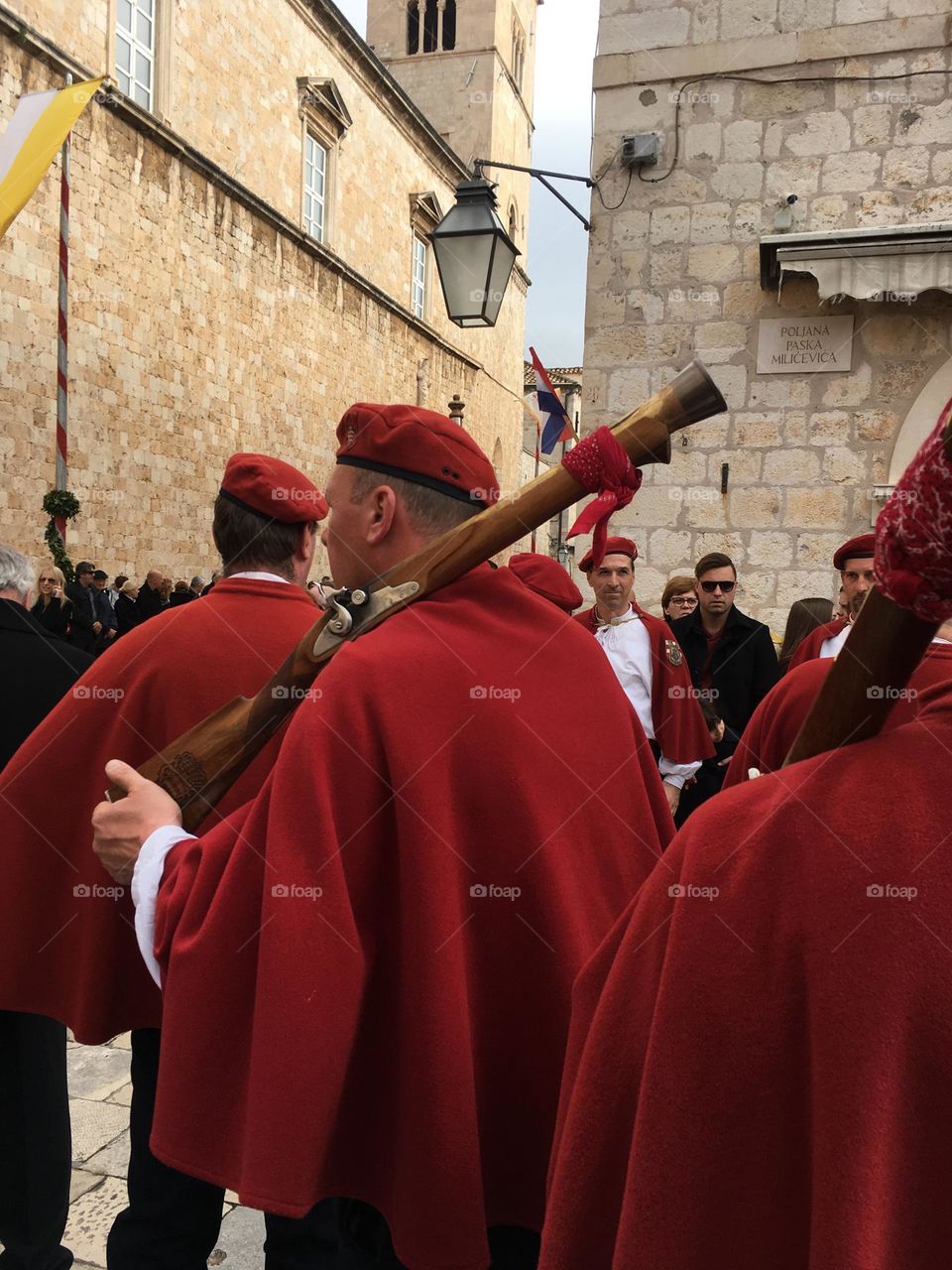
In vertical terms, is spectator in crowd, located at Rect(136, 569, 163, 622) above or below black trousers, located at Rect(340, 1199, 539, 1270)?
above

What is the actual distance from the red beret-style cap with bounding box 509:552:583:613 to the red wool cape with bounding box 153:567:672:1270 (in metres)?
3.45

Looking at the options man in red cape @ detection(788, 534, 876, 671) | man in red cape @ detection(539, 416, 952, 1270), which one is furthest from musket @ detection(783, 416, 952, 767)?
man in red cape @ detection(788, 534, 876, 671)

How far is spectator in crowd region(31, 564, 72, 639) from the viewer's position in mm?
9914

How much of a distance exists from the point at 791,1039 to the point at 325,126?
74.4ft

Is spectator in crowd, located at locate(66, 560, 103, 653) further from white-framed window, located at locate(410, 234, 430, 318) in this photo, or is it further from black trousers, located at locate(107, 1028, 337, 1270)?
white-framed window, located at locate(410, 234, 430, 318)

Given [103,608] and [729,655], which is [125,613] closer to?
[103,608]

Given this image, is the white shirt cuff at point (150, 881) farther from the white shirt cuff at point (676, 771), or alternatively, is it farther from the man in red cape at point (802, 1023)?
the white shirt cuff at point (676, 771)

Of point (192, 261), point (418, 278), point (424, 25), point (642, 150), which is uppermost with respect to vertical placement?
point (424, 25)

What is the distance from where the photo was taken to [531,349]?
26.4 ft

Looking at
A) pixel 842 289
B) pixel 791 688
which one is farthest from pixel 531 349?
pixel 791 688

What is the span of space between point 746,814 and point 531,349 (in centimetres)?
760

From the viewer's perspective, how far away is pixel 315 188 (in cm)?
2086

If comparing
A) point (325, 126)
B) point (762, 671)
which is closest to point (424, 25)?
point (325, 126)

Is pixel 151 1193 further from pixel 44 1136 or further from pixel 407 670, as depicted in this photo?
pixel 407 670
